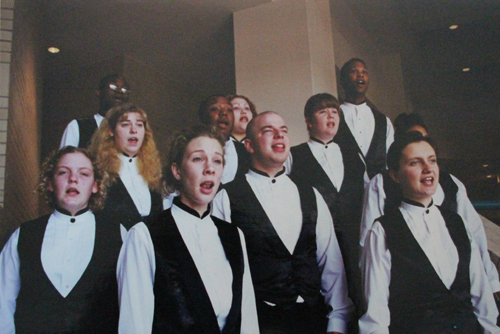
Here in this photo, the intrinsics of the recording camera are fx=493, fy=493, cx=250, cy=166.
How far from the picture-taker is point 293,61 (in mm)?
3693

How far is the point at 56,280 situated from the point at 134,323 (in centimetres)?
51

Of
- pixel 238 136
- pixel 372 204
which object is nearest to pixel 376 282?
pixel 372 204

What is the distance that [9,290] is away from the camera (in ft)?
8.87

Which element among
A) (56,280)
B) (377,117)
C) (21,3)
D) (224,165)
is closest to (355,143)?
(377,117)

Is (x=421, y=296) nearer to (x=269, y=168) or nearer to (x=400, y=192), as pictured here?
(x=400, y=192)

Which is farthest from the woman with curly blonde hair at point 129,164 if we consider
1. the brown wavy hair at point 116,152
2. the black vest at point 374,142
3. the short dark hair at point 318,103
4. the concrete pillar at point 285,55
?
the black vest at point 374,142

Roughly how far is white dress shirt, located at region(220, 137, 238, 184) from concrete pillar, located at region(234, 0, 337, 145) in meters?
0.42

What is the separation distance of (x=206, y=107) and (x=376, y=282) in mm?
1649

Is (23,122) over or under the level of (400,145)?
over

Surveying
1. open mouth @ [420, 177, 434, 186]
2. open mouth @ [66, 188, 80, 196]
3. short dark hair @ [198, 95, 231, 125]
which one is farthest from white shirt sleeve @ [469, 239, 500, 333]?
open mouth @ [66, 188, 80, 196]

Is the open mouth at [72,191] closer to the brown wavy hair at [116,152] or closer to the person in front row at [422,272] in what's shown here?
the brown wavy hair at [116,152]

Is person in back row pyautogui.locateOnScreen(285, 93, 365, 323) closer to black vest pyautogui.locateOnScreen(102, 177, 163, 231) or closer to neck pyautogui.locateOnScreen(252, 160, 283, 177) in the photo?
neck pyautogui.locateOnScreen(252, 160, 283, 177)

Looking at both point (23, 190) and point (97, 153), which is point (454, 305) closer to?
point (97, 153)

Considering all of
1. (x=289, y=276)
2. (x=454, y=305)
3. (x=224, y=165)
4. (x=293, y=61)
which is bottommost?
(x=454, y=305)
